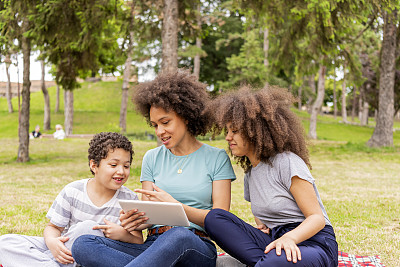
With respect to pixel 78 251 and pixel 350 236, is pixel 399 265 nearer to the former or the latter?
pixel 350 236

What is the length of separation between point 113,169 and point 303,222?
1.24 m

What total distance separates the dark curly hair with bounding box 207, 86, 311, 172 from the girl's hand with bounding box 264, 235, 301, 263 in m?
0.55

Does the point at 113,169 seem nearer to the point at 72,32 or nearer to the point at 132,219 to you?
the point at 132,219

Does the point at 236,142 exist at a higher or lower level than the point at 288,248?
higher

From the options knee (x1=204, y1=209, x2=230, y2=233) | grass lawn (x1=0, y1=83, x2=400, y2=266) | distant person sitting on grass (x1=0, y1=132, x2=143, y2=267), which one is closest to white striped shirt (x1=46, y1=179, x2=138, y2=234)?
distant person sitting on grass (x1=0, y1=132, x2=143, y2=267)

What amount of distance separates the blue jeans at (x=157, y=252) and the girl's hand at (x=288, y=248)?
43 centimetres

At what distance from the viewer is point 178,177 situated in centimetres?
279

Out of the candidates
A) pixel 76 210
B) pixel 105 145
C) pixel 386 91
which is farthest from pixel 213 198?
pixel 386 91

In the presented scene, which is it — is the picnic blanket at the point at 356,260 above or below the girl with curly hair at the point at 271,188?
below

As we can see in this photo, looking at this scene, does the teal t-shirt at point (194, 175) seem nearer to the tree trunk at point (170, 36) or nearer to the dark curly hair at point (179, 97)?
the dark curly hair at point (179, 97)

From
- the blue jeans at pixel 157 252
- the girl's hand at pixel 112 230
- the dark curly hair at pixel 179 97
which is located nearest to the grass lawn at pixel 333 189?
the dark curly hair at pixel 179 97

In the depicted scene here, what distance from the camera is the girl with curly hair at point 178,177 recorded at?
2.42 m

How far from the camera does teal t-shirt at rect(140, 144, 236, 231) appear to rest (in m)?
2.74

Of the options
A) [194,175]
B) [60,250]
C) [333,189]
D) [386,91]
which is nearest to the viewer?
[60,250]
